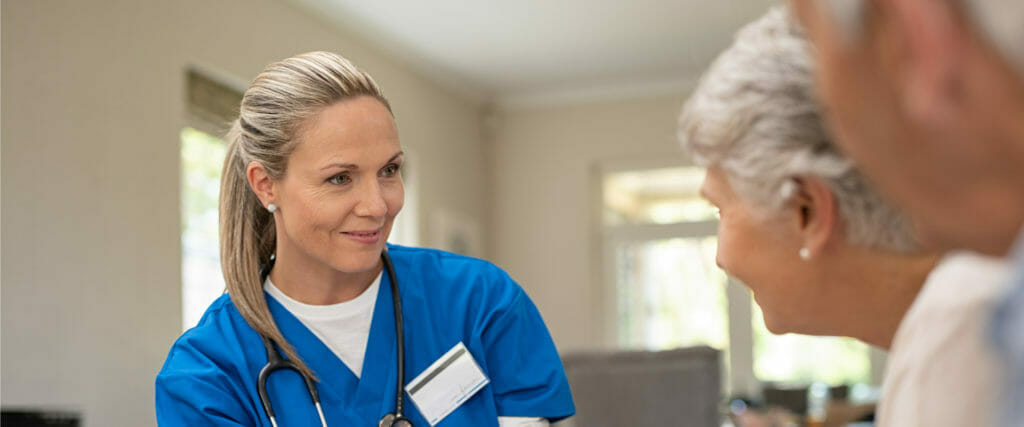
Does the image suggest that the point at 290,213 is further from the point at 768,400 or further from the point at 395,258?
the point at 768,400

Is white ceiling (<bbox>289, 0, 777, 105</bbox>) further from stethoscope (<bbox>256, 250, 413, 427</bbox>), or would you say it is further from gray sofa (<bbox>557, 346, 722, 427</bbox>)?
stethoscope (<bbox>256, 250, 413, 427</bbox>)

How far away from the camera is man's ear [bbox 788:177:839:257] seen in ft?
2.82

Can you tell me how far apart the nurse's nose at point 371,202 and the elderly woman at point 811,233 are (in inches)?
27.5

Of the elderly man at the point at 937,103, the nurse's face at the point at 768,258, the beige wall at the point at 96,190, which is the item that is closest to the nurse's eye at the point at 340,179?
the nurse's face at the point at 768,258

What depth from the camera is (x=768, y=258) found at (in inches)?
39.3

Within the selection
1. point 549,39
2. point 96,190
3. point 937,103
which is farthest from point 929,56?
point 549,39

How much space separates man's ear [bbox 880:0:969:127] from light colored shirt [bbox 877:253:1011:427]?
0.18 m

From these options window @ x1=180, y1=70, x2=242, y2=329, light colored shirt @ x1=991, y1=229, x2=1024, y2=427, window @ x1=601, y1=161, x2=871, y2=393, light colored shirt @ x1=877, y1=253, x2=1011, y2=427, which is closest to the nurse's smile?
light colored shirt @ x1=877, y1=253, x2=1011, y2=427

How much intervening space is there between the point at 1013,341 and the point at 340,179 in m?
1.33

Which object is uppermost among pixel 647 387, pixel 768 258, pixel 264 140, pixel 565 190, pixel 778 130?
pixel 565 190

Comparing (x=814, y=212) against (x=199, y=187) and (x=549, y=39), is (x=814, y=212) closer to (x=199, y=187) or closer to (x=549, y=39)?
(x=199, y=187)

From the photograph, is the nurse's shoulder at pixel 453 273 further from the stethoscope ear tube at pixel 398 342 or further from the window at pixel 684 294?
the window at pixel 684 294

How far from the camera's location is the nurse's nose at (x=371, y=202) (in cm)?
161

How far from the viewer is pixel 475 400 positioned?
1.67 metres
